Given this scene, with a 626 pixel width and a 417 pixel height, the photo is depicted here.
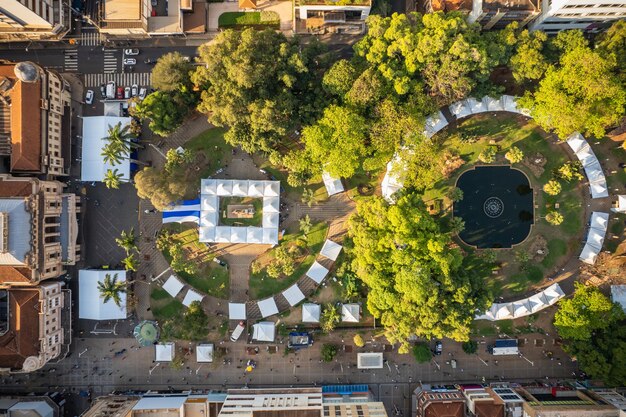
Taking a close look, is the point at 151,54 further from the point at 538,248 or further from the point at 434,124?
the point at 538,248

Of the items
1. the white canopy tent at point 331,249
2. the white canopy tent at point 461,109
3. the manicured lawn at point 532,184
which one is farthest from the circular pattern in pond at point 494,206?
the white canopy tent at point 331,249

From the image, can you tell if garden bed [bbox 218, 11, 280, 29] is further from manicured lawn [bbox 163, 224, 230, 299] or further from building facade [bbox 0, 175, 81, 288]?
building facade [bbox 0, 175, 81, 288]

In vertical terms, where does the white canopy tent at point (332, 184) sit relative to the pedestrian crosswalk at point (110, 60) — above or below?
below

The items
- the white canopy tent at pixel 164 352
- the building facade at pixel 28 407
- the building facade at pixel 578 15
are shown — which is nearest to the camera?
the building facade at pixel 578 15

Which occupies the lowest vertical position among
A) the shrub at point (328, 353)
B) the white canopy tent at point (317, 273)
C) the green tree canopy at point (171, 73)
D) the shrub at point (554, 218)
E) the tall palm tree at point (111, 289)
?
the shrub at point (328, 353)

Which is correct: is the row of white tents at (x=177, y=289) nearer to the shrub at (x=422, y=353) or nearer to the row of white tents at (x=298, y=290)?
the row of white tents at (x=298, y=290)

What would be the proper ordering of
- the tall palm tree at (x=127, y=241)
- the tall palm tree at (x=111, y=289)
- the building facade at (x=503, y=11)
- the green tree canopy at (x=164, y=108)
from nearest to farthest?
the building facade at (x=503, y=11) < the green tree canopy at (x=164, y=108) < the tall palm tree at (x=111, y=289) < the tall palm tree at (x=127, y=241)

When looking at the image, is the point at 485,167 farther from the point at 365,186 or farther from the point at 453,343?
the point at 453,343
